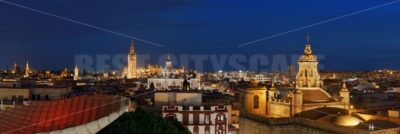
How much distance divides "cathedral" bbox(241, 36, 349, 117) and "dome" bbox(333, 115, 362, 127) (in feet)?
8.79

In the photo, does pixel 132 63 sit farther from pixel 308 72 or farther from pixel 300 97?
pixel 300 97

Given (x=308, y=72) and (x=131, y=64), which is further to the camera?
(x=131, y=64)

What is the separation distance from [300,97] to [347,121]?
3.03 meters

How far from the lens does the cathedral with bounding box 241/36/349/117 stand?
20.8 m

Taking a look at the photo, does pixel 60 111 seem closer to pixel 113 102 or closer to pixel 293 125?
pixel 113 102

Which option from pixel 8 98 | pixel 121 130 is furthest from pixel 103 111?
pixel 8 98

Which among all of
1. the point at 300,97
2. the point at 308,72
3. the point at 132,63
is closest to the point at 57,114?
the point at 300,97

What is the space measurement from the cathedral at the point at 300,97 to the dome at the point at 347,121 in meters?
2.68

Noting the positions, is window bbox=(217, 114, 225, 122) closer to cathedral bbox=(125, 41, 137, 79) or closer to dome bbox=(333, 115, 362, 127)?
dome bbox=(333, 115, 362, 127)

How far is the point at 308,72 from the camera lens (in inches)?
883

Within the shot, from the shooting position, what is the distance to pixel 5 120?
10.2 m

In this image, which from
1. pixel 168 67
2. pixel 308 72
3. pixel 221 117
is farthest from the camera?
pixel 168 67

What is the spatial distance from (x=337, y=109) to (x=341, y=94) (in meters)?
1.78

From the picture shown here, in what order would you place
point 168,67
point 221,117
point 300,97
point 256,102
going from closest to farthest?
point 300,97, point 221,117, point 256,102, point 168,67
